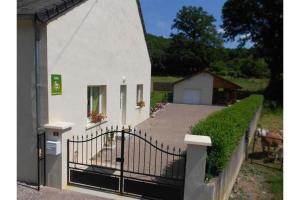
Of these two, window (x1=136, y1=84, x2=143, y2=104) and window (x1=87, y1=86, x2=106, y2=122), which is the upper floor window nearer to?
window (x1=136, y1=84, x2=143, y2=104)

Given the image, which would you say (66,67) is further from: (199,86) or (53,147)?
(199,86)

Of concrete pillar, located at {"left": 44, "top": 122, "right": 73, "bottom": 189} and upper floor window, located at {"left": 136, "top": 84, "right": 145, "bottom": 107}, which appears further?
upper floor window, located at {"left": 136, "top": 84, "right": 145, "bottom": 107}

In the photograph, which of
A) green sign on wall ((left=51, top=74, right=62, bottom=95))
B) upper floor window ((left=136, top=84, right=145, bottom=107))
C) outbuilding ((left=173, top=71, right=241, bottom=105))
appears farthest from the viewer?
outbuilding ((left=173, top=71, right=241, bottom=105))

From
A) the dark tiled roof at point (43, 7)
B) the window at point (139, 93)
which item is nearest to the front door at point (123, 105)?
the window at point (139, 93)

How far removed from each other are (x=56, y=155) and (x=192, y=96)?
2522cm

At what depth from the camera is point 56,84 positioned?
258 inches

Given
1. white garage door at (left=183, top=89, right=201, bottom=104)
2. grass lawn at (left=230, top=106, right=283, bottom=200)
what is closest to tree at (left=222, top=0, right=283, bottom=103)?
white garage door at (left=183, top=89, right=201, bottom=104)

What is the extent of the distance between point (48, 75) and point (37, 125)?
1258 millimetres

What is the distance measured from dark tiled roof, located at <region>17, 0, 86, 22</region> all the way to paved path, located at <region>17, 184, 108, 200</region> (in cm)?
398

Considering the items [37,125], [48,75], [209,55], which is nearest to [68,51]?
[48,75]

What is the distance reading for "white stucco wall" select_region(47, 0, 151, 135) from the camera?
22.1ft

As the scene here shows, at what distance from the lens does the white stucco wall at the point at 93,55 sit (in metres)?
6.74

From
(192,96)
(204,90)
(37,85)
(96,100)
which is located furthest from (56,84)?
(204,90)

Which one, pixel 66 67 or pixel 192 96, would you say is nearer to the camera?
pixel 66 67
